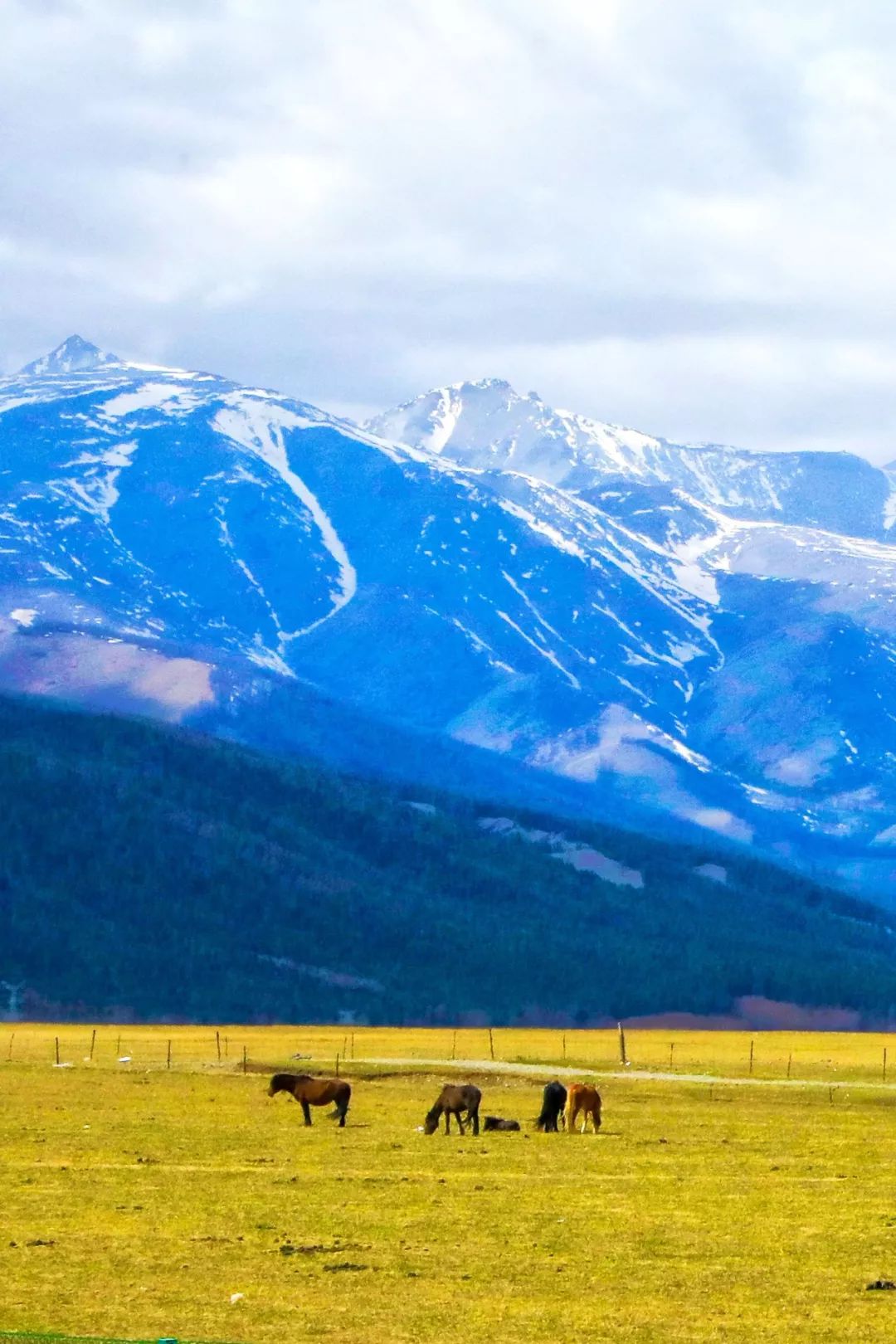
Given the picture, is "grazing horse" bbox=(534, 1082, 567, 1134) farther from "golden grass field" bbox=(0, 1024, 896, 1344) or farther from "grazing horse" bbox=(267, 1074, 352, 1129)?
"grazing horse" bbox=(267, 1074, 352, 1129)

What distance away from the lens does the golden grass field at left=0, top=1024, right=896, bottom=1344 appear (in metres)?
45.3

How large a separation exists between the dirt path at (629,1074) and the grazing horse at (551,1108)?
1207 inches

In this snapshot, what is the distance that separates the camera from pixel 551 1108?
83000mm

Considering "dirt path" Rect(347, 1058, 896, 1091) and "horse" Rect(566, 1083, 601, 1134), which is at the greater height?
"dirt path" Rect(347, 1058, 896, 1091)

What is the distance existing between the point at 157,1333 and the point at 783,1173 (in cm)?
3159

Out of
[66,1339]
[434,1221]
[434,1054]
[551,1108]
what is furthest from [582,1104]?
[434,1054]

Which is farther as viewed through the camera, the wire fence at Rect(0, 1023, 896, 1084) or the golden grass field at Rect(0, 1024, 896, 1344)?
the wire fence at Rect(0, 1023, 896, 1084)

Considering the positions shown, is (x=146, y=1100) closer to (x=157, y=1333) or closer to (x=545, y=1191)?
(x=545, y=1191)

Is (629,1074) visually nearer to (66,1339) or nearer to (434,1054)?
(434,1054)

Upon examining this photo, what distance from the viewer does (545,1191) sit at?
6384 cm

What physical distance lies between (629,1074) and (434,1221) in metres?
66.4

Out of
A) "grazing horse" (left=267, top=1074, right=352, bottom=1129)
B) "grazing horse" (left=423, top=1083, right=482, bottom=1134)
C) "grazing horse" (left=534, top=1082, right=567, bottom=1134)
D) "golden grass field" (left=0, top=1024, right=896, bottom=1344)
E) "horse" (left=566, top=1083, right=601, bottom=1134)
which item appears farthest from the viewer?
"grazing horse" (left=267, top=1074, right=352, bottom=1129)

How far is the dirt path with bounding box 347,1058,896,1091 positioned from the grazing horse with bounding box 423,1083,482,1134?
32855 mm

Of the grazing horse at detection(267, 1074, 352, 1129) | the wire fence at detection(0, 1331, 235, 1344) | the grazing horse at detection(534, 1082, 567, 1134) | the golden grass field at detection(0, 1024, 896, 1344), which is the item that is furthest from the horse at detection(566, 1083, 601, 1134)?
the wire fence at detection(0, 1331, 235, 1344)
